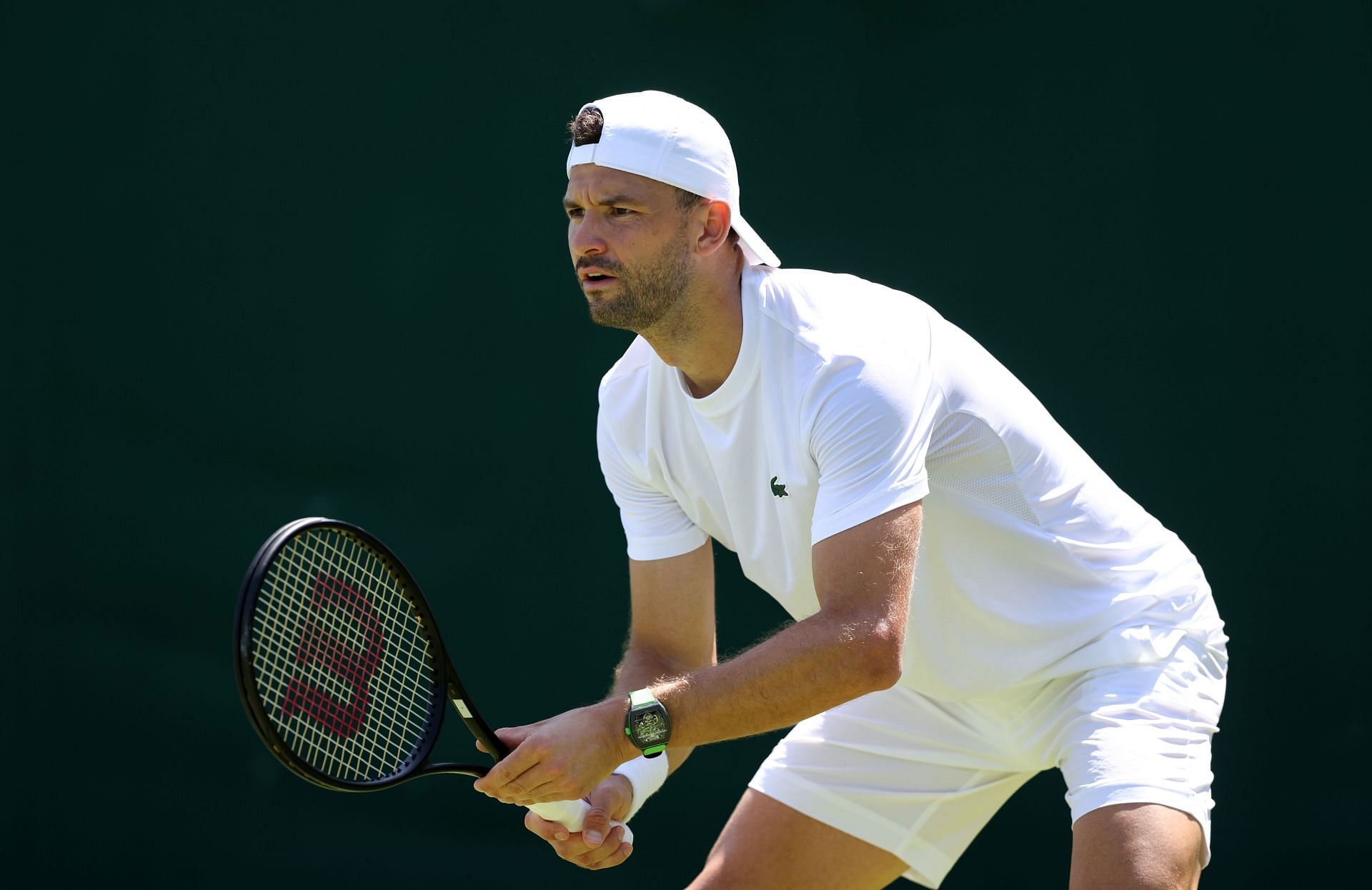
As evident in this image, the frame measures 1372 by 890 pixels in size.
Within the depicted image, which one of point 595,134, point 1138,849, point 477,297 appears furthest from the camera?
point 477,297

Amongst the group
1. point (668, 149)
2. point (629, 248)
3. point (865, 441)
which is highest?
point (668, 149)

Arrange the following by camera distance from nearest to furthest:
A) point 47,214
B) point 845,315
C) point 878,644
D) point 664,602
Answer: point 878,644 → point 845,315 → point 664,602 → point 47,214

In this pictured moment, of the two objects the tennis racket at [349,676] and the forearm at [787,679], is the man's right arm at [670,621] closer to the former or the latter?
the tennis racket at [349,676]

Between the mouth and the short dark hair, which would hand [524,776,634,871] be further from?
the short dark hair

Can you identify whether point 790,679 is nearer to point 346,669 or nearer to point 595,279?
point 595,279

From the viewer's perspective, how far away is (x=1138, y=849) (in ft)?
7.95

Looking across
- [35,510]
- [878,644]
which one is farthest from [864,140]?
[35,510]

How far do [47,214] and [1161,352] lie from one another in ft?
8.69

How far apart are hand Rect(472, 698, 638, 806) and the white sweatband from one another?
356 mm

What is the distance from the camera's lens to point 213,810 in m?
3.90

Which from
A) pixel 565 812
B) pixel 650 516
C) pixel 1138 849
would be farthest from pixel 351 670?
pixel 1138 849

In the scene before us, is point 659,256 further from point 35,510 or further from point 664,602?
point 35,510

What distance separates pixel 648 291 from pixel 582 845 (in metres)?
0.88

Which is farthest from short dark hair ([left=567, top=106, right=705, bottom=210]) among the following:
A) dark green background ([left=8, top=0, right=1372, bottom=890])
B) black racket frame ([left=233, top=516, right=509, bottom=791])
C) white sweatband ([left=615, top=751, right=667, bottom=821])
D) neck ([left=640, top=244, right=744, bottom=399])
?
dark green background ([left=8, top=0, right=1372, bottom=890])
